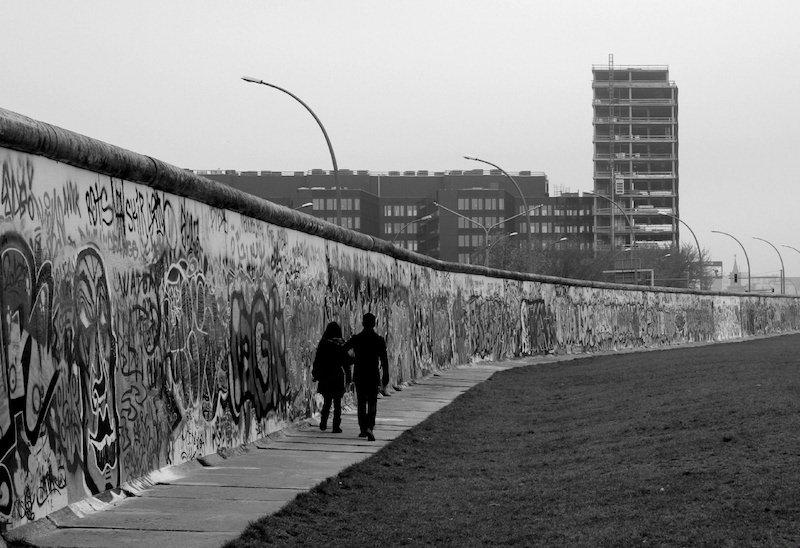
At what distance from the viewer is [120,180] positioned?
9.28m

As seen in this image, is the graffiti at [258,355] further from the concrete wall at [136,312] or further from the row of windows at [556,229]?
the row of windows at [556,229]

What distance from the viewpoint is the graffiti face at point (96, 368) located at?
8.30m

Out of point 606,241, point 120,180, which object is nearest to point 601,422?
point 120,180

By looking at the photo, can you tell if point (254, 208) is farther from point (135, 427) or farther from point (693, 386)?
point (693, 386)

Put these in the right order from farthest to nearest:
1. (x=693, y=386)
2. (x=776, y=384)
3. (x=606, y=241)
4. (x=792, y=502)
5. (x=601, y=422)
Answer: (x=606, y=241), (x=693, y=386), (x=776, y=384), (x=601, y=422), (x=792, y=502)

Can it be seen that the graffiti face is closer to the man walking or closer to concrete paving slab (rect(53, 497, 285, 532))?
concrete paving slab (rect(53, 497, 285, 532))

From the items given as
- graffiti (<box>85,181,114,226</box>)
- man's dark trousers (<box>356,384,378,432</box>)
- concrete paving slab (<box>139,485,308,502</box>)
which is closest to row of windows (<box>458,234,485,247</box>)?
man's dark trousers (<box>356,384,378,432</box>)

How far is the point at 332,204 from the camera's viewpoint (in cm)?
16525

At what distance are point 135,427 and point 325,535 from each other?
2.09m

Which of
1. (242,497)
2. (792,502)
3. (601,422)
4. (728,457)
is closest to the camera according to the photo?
(792,502)

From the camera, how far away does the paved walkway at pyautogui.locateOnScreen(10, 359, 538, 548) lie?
7.30 m

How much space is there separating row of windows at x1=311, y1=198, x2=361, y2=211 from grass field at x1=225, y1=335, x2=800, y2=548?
14182 centimetres

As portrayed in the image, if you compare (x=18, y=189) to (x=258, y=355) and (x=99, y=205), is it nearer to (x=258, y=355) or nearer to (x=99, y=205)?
(x=99, y=205)

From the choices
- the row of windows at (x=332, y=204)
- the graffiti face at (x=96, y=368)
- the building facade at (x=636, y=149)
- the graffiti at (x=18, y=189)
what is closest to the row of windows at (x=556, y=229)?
the building facade at (x=636, y=149)
